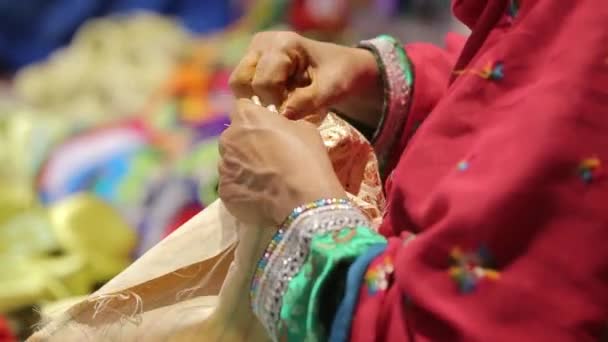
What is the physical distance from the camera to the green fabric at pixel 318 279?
49cm

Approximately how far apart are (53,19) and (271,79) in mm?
1091

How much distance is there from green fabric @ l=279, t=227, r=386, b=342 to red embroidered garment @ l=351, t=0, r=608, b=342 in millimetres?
18

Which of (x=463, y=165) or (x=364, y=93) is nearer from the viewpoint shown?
(x=463, y=165)

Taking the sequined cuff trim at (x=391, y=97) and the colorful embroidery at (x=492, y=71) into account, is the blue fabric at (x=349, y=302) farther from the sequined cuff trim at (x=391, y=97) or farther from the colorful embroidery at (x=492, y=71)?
the sequined cuff trim at (x=391, y=97)

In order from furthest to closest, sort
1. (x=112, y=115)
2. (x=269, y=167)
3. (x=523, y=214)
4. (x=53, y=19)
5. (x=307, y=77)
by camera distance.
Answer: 1. (x=53, y=19)
2. (x=112, y=115)
3. (x=307, y=77)
4. (x=269, y=167)
5. (x=523, y=214)

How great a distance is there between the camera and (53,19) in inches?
63.5

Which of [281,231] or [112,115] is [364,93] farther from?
[112,115]

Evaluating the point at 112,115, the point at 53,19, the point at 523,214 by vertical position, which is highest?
the point at 523,214

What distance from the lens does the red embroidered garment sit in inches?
17.1

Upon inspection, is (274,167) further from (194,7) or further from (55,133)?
(194,7)

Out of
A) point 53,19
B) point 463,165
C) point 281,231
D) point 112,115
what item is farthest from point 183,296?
point 53,19

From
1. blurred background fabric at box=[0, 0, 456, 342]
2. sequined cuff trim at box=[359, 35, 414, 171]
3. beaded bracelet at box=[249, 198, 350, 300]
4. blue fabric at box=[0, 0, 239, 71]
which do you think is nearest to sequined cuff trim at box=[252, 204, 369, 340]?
beaded bracelet at box=[249, 198, 350, 300]

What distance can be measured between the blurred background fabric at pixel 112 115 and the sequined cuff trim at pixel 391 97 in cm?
49

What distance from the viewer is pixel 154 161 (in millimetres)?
1398
